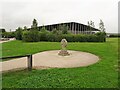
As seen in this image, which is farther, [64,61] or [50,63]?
[64,61]

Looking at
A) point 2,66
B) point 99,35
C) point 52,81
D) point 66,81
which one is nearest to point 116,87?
point 66,81

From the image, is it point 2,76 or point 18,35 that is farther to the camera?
point 18,35

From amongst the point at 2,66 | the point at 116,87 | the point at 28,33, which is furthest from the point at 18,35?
the point at 116,87

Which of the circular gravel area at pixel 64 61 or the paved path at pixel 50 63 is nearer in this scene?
the paved path at pixel 50 63

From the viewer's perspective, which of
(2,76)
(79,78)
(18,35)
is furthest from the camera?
(18,35)

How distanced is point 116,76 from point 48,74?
291 cm

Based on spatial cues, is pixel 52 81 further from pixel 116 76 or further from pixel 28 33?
pixel 28 33

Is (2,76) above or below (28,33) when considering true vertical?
below

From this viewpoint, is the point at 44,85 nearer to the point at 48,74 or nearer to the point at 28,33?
the point at 48,74

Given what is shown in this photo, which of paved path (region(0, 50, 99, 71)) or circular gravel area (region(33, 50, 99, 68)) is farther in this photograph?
circular gravel area (region(33, 50, 99, 68))

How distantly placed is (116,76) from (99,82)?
1181 millimetres

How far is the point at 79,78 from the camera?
22.1 feet

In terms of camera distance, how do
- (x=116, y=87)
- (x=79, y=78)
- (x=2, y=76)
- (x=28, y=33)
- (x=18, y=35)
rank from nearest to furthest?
(x=116, y=87)
(x=79, y=78)
(x=2, y=76)
(x=28, y=33)
(x=18, y=35)

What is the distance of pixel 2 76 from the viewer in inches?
288
